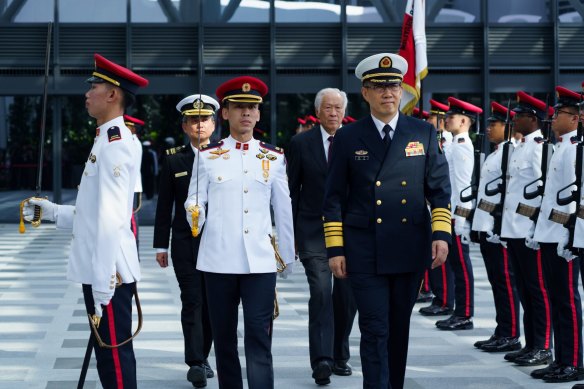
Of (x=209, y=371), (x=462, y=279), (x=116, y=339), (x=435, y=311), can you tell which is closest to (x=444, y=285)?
(x=435, y=311)

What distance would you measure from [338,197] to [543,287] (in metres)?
2.67

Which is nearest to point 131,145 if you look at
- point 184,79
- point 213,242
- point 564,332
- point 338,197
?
point 213,242

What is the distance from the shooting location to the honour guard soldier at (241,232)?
5.98 metres

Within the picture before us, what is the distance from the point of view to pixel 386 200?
19.8 feet

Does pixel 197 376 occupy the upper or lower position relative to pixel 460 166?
lower

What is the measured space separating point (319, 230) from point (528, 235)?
149 cm

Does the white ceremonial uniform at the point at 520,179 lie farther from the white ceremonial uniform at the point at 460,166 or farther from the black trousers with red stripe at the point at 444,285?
the black trousers with red stripe at the point at 444,285

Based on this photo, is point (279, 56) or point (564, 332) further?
point (279, 56)

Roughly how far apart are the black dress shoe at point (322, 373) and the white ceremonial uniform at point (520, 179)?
6.06ft

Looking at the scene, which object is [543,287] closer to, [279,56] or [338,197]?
[338,197]

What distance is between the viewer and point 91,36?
22.6 meters

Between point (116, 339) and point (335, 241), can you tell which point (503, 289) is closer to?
point (335, 241)

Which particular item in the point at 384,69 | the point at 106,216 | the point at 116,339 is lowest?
the point at 116,339

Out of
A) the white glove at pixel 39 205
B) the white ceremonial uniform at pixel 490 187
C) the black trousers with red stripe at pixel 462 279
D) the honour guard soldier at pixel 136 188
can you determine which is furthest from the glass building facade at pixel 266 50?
the white glove at pixel 39 205
